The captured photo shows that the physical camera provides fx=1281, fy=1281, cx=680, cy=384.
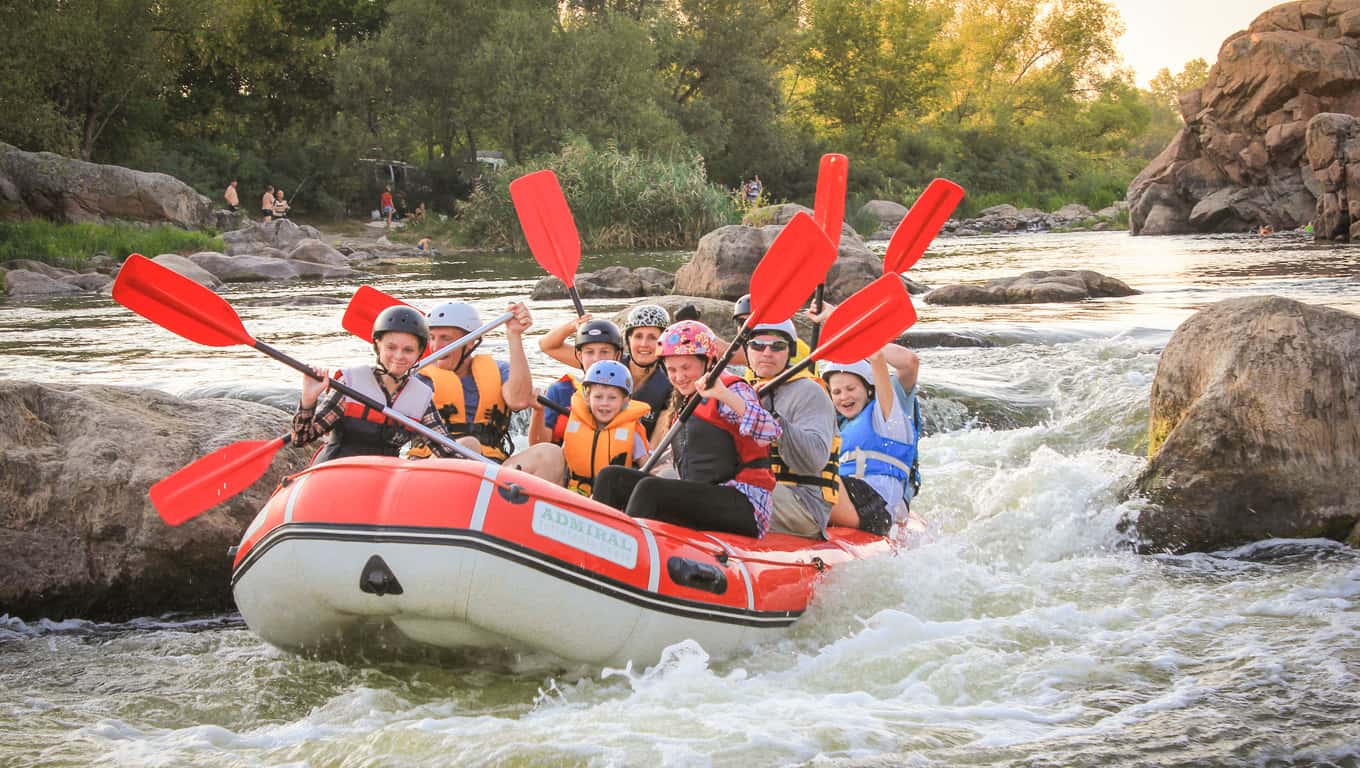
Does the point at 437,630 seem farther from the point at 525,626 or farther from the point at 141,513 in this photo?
the point at 141,513

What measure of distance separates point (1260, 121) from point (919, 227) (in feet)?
72.6

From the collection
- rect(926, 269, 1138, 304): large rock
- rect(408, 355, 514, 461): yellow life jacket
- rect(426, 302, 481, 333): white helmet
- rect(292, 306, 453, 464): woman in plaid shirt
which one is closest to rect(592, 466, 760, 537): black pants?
rect(292, 306, 453, 464): woman in plaid shirt

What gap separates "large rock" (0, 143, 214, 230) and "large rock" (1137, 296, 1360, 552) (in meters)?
19.9

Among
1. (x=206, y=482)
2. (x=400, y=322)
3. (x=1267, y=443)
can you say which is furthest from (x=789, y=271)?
(x=1267, y=443)

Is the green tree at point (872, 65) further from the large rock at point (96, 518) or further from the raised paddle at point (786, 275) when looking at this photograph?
the large rock at point (96, 518)

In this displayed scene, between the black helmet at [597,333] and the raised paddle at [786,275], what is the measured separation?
0.52 meters

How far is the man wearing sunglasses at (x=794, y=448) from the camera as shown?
4.65m

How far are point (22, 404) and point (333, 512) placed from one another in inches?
90.0

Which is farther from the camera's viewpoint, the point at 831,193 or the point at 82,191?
the point at 82,191

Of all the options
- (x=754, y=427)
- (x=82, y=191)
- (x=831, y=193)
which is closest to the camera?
(x=754, y=427)

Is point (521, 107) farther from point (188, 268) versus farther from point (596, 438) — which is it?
point (596, 438)

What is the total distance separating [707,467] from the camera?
4.57m

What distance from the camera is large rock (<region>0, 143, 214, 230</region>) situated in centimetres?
2097

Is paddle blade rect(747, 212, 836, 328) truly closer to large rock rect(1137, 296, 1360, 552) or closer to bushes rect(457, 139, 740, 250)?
large rock rect(1137, 296, 1360, 552)
